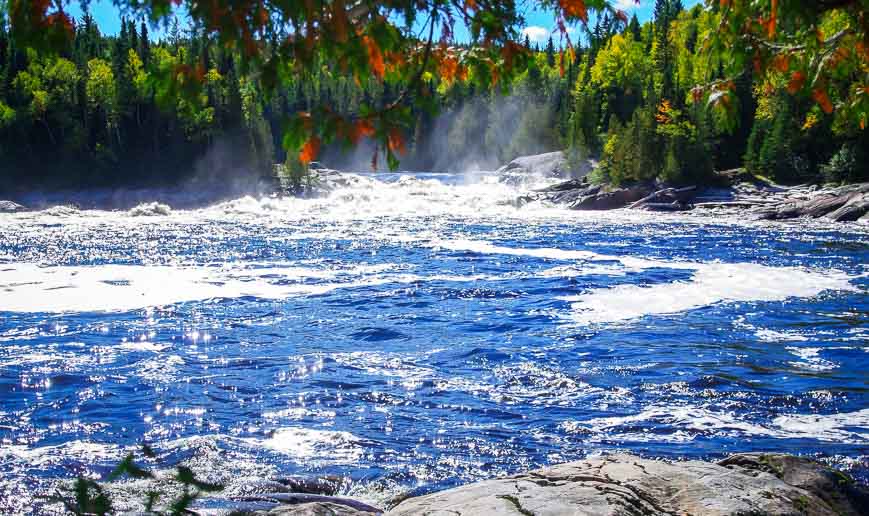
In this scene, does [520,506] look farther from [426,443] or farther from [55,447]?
[55,447]

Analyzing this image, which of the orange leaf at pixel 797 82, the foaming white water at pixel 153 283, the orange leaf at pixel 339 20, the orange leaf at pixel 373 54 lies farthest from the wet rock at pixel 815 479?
the foaming white water at pixel 153 283

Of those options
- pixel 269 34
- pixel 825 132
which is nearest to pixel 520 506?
pixel 269 34

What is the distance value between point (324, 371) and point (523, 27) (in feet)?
30.8

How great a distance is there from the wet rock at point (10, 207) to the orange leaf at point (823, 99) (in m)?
56.6

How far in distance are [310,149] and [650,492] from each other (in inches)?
139

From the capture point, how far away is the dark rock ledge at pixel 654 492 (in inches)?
197

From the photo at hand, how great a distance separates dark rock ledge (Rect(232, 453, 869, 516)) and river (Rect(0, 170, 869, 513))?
2593 mm

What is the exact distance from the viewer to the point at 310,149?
11.3 ft

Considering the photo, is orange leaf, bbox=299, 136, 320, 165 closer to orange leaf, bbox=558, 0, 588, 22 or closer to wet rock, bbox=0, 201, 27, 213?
orange leaf, bbox=558, 0, 588, 22

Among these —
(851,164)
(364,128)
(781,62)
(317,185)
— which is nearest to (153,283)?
(781,62)

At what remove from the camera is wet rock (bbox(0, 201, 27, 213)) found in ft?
172

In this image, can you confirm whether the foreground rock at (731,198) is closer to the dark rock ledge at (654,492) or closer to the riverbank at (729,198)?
the riverbank at (729,198)

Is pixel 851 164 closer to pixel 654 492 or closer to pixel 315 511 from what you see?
pixel 654 492

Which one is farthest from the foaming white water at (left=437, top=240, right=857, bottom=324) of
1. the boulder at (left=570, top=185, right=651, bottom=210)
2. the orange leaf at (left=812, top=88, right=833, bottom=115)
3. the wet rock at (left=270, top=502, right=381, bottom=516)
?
the boulder at (left=570, top=185, right=651, bottom=210)
